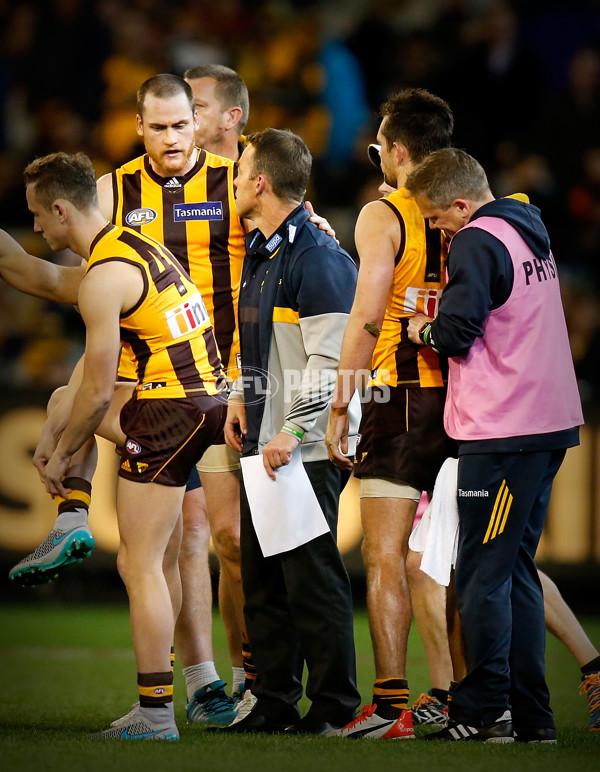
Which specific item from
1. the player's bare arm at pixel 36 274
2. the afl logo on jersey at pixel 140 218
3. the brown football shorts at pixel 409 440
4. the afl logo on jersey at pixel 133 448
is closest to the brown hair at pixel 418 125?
the brown football shorts at pixel 409 440

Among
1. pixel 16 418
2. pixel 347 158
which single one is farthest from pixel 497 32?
pixel 16 418

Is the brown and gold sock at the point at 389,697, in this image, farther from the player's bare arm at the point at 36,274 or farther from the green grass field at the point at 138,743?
the player's bare arm at the point at 36,274

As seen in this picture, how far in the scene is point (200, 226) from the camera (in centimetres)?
597

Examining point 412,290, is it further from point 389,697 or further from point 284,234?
point 389,697

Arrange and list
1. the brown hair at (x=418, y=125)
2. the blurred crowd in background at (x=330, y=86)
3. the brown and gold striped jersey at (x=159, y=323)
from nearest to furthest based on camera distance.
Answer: the brown and gold striped jersey at (x=159, y=323) < the brown hair at (x=418, y=125) < the blurred crowd in background at (x=330, y=86)

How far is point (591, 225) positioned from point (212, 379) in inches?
256

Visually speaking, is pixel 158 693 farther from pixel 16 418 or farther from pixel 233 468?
pixel 16 418

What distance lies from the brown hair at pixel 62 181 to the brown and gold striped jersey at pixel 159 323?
0.17 metres

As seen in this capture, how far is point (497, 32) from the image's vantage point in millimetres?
11336

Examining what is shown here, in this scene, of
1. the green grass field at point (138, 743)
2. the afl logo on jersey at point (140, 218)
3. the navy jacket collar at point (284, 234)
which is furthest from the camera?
the afl logo on jersey at point (140, 218)

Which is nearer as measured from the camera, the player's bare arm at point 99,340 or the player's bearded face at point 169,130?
the player's bare arm at point 99,340

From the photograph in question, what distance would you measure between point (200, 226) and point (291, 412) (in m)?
1.56

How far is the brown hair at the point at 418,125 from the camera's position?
510 cm

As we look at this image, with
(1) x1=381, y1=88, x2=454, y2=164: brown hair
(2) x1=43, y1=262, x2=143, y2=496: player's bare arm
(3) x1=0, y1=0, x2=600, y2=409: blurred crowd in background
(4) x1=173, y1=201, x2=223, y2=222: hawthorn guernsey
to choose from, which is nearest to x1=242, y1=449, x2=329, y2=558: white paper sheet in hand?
(2) x1=43, y1=262, x2=143, y2=496: player's bare arm
